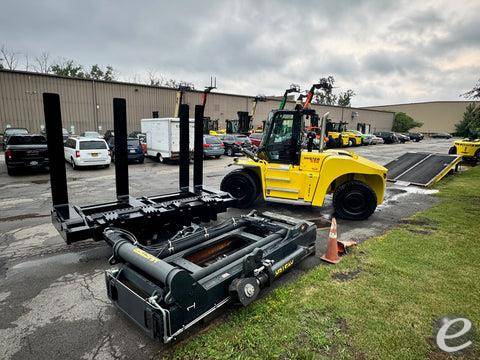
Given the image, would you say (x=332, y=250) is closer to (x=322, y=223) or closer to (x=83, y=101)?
(x=322, y=223)

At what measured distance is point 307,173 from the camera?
7.22 meters

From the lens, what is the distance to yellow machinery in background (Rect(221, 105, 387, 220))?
7090mm

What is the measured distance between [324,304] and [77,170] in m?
14.0

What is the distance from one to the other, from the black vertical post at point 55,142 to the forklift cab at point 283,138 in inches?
181

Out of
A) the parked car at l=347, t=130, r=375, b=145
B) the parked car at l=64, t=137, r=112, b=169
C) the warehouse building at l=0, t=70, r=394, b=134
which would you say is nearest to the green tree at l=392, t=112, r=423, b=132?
the parked car at l=347, t=130, r=375, b=145

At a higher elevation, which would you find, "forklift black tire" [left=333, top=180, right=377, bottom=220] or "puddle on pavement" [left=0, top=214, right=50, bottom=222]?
"forklift black tire" [left=333, top=180, right=377, bottom=220]

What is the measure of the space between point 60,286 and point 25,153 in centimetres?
1085

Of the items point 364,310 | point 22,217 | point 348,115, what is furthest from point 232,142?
point 348,115

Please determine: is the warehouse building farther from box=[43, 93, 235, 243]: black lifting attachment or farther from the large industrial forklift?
the large industrial forklift

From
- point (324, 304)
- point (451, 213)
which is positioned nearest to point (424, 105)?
point (451, 213)

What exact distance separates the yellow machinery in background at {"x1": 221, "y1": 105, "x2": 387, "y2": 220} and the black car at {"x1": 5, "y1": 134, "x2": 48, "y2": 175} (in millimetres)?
10037

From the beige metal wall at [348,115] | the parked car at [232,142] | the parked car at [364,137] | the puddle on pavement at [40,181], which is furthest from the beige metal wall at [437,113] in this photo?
the puddle on pavement at [40,181]

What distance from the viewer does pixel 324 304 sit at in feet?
12.1

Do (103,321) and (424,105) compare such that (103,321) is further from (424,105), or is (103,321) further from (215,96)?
(424,105)
